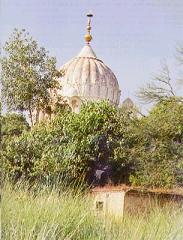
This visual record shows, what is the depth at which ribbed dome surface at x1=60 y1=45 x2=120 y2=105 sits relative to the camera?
833cm

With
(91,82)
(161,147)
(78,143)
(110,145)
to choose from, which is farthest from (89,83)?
(161,147)

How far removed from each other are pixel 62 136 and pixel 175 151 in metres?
1.24

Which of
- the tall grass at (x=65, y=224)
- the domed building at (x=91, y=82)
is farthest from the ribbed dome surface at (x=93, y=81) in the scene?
the tall grass at (x=65, y=224)

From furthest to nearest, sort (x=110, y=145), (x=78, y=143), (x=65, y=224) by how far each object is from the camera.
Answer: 1. (x=110, y=145)
2. (x=78, y=143)
3. (x=65, y=224)

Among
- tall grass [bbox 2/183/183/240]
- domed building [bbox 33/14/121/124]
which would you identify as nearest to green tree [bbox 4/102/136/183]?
domed building [bbox 33/14/121/124]

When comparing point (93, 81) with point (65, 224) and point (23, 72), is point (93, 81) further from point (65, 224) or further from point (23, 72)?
point (65, 224)

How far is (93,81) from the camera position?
847 centimetres

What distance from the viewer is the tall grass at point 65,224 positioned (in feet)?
5.36

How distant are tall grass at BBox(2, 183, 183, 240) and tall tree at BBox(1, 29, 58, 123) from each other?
152 inches

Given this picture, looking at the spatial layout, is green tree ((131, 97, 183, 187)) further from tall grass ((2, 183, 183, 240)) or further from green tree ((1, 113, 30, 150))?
tall grass ((2, 183, 183, 240))

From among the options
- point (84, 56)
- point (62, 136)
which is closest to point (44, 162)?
point (62, 136)

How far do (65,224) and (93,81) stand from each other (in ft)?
22.1

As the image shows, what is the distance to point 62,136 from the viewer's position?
5.75m

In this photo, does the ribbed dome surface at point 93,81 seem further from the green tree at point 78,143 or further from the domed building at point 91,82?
the green tree at point 78,143
